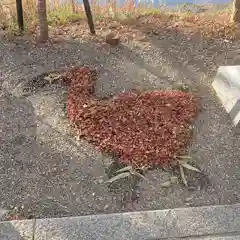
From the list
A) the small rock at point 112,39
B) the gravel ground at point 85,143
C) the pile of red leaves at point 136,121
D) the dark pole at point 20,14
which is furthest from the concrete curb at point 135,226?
the dark pole at point 20,14

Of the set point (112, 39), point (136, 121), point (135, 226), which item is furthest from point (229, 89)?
point (135, 226)

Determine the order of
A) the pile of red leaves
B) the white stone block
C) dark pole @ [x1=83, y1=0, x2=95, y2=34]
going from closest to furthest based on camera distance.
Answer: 1. the pile of red leaves
2. the white stone block
3. dark pole @ [x1=83, y1=0, x2=95, y2=34]

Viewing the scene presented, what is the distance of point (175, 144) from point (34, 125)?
115 centimetres

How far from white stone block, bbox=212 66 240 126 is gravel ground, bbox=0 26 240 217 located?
68 millimetres

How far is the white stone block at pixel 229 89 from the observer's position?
3713 millimetres

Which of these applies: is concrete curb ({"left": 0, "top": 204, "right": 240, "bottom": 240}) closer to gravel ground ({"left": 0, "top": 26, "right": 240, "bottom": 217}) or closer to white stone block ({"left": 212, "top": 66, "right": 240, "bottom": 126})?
gravel ground ({"left": 0, "top": 26, "right": 240, "bottom": 217})

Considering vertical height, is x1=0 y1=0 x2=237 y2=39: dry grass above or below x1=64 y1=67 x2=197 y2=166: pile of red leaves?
above

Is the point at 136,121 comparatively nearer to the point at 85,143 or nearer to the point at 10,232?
the point at 85,143

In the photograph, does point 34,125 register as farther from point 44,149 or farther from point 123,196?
point 123,196

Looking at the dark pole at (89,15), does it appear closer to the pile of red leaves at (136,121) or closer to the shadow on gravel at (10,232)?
the pile of red leaves at (136,121)

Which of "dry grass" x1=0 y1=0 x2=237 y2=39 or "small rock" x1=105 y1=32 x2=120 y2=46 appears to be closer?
"small rock" x1=105 y1=32 x2=120 y2=46

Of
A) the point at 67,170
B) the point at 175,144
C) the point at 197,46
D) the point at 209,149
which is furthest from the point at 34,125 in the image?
the point at 197,46

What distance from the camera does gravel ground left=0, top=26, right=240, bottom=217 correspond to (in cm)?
308

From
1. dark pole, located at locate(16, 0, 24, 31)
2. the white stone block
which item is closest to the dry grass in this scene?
dark pole, located at locate(16, 0, 24, 31)
